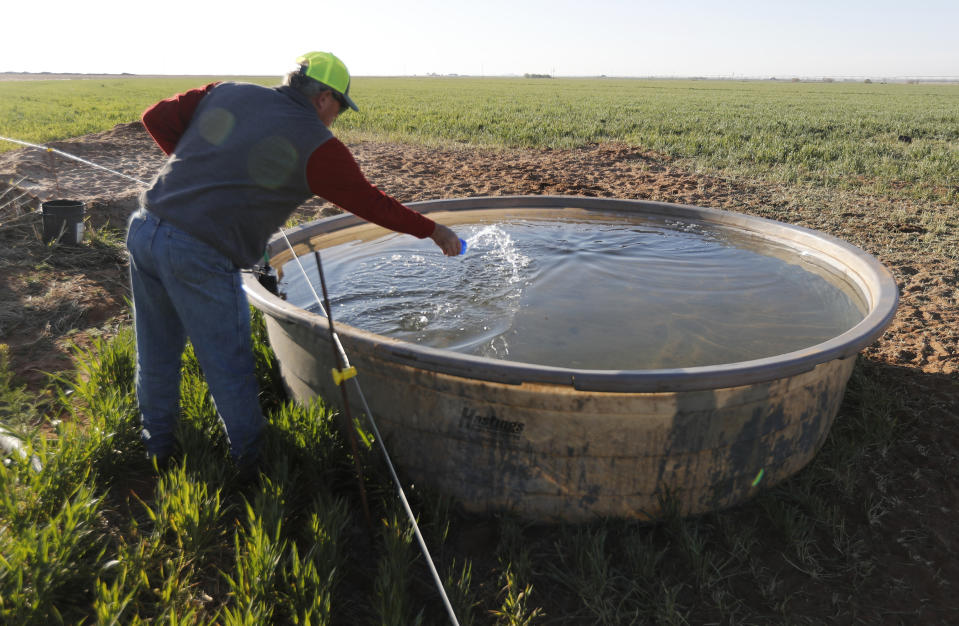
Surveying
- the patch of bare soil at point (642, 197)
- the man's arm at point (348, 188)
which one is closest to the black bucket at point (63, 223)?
the patch of bare soil at point (642, 197)

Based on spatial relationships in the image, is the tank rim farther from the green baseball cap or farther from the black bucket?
the black bucket

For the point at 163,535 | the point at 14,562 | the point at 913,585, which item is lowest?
the point at 913,585

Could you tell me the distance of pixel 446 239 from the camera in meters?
2.49

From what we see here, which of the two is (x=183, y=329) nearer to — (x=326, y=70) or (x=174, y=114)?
(x=174, y=114)

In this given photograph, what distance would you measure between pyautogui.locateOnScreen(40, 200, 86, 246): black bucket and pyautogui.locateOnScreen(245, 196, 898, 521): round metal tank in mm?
4099

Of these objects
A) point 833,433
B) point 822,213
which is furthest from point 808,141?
point 833,433

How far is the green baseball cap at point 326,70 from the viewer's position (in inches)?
84.3

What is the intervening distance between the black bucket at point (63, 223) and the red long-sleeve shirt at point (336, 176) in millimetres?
3855

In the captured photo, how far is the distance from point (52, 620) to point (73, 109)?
1068 inches

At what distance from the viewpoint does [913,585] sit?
219cm

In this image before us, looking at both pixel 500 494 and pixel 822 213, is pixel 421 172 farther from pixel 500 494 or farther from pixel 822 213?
pixel 500 494

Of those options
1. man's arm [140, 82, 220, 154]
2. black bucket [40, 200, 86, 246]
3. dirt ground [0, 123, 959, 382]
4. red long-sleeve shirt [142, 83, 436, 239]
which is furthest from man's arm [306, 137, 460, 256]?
black bucket [40, 200, 86, 246]

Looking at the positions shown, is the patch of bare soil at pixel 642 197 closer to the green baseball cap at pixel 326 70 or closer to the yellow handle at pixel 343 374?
the yellow handle at pixel 343 374

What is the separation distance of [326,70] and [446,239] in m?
0.77
